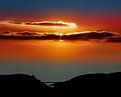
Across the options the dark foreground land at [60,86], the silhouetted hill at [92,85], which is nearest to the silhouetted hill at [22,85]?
the dark foreground land at [60,86]

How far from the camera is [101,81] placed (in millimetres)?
45781

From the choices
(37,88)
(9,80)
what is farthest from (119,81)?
(9,80)

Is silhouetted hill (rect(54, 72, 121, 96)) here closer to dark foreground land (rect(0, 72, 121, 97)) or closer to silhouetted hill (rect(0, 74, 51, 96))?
dark foreground land (rect(0, 72, 121, 97))

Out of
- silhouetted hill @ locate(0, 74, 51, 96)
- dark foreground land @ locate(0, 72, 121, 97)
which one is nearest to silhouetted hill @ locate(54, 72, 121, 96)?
dark foreground land @ locate(0, 72, 121, 97)

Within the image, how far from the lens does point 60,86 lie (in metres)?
45.7

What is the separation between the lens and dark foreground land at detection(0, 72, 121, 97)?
142 ft

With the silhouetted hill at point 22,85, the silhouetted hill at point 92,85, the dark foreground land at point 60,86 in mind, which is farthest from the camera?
the silhouetted hill at point 92,85

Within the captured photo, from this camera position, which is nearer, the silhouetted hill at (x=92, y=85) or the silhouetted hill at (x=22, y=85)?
the silhouetted hill at (x=22, y=85)

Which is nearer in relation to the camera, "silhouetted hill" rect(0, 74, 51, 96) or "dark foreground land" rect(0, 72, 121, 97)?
"silhouetted hill" rect(0, 74, 51, 96)

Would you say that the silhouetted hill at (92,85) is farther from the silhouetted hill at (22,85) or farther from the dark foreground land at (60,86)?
the silhouetted hill at (22,85)

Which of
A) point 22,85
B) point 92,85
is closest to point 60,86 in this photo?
point 92,85

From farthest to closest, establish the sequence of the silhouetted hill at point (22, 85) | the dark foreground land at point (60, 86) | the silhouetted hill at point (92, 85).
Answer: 1. the silhouetted hill at point (92, 85)
2. the dark foreground land at point (60, 86)
3. the silhouetted hill at point (22, 85)

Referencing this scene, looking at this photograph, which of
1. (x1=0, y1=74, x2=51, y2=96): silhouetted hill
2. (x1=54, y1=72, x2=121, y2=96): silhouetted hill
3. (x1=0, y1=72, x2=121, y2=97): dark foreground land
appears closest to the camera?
(x1=0, y1=74, x2=51, y2=96): silhouetted hill

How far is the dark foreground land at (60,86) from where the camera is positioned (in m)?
43.2
